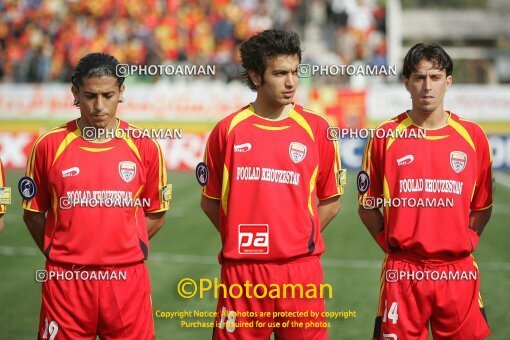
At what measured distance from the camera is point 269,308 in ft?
16.0

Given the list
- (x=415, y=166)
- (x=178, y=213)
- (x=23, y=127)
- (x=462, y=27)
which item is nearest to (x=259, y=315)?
(x=415, y=166)

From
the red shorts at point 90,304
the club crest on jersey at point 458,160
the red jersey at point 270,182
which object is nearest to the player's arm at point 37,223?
the red shorts at point 90,304

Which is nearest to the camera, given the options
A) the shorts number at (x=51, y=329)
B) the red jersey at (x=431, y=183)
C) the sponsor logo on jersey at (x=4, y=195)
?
the shorts number at (x=51, y=329)

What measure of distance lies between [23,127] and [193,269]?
10.2 metres

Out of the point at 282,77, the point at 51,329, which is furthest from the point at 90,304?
the point at 282,77

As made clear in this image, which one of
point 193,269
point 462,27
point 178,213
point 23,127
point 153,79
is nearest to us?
point 193,269

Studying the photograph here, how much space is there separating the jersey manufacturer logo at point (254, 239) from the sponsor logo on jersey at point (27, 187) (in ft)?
4.03

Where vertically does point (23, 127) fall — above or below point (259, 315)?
above

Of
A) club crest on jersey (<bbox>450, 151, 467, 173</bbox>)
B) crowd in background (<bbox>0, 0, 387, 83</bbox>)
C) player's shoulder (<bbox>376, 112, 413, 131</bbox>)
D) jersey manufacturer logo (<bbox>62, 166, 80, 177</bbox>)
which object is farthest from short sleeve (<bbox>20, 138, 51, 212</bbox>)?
crowd in background (<bbox>0, 0, 387, 83</bbox>)

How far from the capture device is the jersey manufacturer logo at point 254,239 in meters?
4.89

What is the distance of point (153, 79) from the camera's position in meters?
20.8

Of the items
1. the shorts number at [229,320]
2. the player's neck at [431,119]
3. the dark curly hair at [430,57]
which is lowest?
the shorts number at [229,320]

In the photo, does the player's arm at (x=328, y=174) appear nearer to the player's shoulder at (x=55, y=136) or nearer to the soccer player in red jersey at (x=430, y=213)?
the soccer player in red jersey at (x=430, y=213)

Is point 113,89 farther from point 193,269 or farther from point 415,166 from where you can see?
point 193,269
